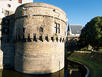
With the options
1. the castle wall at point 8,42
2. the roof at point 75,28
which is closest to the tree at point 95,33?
the roof at point 75,28

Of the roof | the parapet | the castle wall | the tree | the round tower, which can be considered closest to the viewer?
the round tower

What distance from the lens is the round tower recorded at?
1780 centimetres

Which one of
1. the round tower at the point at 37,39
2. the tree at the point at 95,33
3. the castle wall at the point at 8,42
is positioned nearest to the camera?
the round tower at the point at 37,39

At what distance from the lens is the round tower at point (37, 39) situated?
701 inches

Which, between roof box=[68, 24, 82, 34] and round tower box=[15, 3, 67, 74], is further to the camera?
roof box=[68, 24, 82, 34]

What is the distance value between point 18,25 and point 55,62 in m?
9.88

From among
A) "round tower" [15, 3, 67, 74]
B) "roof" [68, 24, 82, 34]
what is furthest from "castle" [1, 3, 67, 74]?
"roof" [68, 24, 82, 34]

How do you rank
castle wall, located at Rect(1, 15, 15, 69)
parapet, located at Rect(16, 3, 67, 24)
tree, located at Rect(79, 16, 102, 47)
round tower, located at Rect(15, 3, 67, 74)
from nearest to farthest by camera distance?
1. round tower, located at Rect(15, 3, 67, 74)
2. parapet, located at Rect(16, 3, 67, 24)
3. castle wall, located at Rect(1, 15, 15, 69)
4. tree, located at Rect(79, 16, 102, 47)

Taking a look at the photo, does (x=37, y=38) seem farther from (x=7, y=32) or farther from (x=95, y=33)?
(x=95, y=33)

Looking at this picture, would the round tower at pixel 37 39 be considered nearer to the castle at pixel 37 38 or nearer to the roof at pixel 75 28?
the castle at pixel 37 38

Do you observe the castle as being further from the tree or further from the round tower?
the tree

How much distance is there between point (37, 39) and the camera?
17.9 meters

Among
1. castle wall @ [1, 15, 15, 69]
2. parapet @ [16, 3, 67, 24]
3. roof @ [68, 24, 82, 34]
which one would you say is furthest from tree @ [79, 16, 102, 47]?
castle wall @ [1, 15, 15, 69]

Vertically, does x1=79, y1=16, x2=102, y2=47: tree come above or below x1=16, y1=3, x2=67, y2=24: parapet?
below
